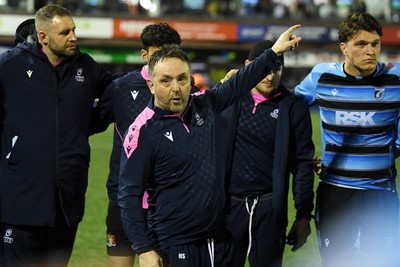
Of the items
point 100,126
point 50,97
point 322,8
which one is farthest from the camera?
point 322,8

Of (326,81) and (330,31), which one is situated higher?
(326,81)

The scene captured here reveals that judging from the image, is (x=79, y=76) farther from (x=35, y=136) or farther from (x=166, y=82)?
(x=166, y=82)

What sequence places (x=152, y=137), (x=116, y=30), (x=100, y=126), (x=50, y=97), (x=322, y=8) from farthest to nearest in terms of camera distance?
(x=322, y=8) → (x=116, y=30) → (x=100, y=126) → (x=50, y=97) → (x=152, y=137)

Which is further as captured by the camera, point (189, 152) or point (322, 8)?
point (322, 8)

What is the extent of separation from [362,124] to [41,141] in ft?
7.23

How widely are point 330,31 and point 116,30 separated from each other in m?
8.93

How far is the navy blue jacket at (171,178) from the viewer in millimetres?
4551

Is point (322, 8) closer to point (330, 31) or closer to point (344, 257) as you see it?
point (330, 31)

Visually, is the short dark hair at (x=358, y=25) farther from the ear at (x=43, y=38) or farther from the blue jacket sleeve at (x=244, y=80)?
the ear at (x=43, y=38)

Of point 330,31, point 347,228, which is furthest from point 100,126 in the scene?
point 330,31

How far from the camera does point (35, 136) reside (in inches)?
216

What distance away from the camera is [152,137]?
460 centimetres

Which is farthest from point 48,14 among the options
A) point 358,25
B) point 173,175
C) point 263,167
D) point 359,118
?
point 359,118

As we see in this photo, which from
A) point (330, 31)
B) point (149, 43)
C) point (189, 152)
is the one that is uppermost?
point (149, 43)
